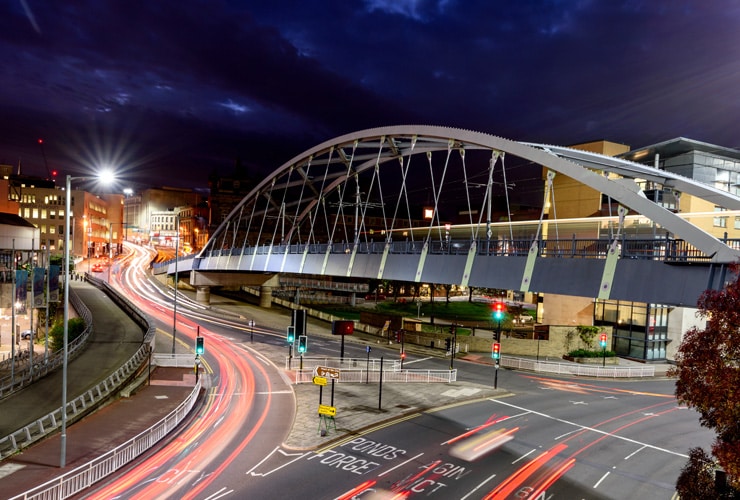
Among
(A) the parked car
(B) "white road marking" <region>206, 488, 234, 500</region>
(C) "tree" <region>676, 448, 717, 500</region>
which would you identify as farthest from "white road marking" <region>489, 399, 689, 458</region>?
(A) the parked car

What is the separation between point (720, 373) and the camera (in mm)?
11656

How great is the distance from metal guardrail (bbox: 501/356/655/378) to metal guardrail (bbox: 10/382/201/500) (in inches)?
1146

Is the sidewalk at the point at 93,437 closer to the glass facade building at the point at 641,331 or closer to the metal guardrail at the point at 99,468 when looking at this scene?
the metal guardrail at the point at 99,468

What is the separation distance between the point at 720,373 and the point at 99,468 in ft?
60.6

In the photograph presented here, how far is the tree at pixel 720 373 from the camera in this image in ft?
37.0

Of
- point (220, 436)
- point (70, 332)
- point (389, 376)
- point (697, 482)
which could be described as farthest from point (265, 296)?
point (697, 482)

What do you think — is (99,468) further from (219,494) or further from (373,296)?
(373,296)

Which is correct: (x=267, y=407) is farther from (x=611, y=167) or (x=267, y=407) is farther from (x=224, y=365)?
(x=611, y=167)

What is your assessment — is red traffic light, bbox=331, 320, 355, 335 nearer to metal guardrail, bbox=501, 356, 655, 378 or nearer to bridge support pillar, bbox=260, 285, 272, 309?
metal guardrail, bbox=501, 356, 655, 378

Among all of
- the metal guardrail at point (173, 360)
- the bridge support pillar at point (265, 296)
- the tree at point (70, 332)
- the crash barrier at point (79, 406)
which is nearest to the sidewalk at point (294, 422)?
the crash barrier at point (79, 406)

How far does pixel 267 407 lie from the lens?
27.8 meters

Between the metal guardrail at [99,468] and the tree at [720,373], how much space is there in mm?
16786

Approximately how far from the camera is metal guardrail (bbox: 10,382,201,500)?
15.6 meters

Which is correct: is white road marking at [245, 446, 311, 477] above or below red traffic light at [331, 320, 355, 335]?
below
